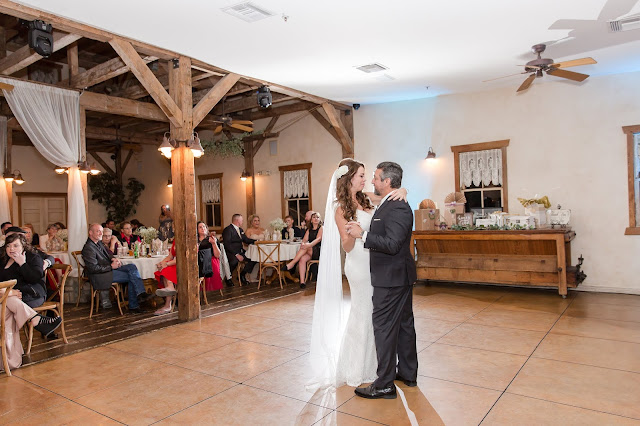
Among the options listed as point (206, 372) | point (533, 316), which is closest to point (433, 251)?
point (533, 316)

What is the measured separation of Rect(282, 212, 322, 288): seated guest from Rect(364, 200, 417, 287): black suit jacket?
5035mm

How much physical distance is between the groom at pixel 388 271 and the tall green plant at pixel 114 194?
41.9 feet

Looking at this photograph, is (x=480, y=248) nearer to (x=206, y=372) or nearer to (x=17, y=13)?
(x=206, y=372)

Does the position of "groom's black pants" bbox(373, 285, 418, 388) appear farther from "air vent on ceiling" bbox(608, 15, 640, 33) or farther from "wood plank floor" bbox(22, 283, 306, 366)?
"air vent on ceiling" bbox(608, 15, 640, 33)

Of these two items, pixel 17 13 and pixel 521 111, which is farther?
pixel 521 111

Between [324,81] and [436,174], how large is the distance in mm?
2963

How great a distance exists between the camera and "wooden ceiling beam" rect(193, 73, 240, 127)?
6527 mm

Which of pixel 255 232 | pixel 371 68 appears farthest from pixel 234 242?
pixel 371 68

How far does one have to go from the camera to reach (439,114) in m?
8.95

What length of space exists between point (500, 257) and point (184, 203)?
5053 millimetres

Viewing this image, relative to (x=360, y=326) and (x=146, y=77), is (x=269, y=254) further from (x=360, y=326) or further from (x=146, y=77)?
(x=360, y=326)

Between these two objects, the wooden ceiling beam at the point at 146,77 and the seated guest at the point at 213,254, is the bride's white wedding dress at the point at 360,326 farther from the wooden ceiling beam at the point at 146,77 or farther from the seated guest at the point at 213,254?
the seated guest at the point at 213,254

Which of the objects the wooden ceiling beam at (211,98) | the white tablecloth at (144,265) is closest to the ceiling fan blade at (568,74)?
the wooden ceiling beam at (211,98)

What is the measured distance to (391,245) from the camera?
3279 mm
